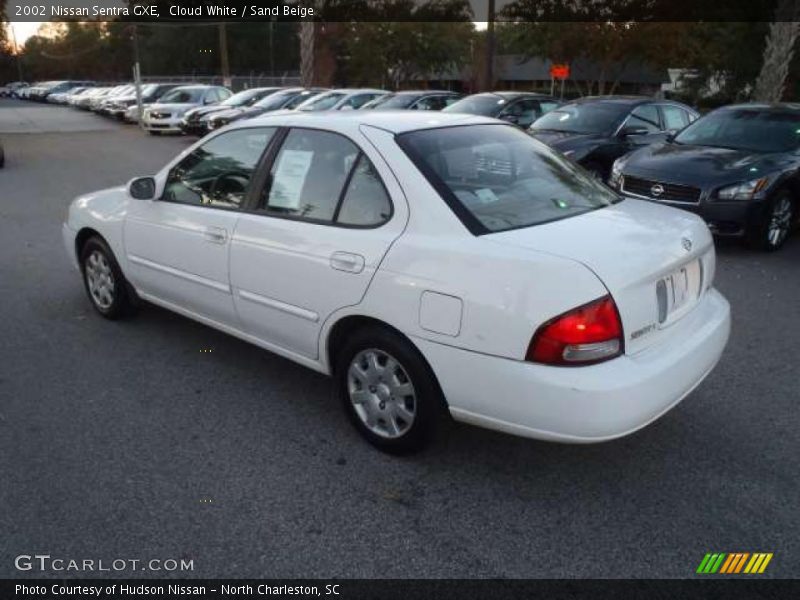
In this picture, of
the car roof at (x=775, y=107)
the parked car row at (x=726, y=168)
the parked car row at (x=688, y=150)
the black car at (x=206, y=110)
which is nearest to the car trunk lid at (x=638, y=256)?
the parked car row at (x=688, y=150)

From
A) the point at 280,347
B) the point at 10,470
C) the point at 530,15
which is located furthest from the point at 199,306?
the point at 530,15

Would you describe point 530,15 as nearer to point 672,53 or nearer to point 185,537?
point 672,53

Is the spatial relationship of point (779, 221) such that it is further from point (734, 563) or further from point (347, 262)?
point (347, 262)

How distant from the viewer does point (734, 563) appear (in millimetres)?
2643

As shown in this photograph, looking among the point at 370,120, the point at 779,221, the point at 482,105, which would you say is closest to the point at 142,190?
the point at 370,120

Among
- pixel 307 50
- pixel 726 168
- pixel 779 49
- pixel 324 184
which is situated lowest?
pixel 726 168

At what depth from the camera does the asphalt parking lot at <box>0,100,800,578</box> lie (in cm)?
271

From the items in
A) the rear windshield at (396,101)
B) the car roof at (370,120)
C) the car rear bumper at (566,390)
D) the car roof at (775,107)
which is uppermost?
the car roof at (370,120)

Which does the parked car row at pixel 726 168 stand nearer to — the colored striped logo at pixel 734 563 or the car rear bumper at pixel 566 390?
the car rear bumper at pixel 566 390

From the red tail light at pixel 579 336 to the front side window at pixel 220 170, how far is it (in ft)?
6.66

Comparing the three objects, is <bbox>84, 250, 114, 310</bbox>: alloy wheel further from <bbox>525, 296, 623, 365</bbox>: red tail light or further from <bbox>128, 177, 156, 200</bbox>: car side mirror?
<bbox>525, 296, 623, 365</bbox>: red tail light

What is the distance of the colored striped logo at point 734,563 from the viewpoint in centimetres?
261

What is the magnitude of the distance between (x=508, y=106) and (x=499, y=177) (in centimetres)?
1035

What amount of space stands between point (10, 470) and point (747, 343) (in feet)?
15.1
